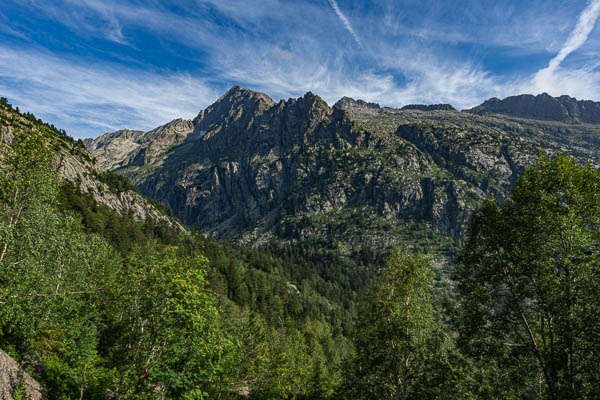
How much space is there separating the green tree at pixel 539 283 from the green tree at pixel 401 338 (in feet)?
14.0

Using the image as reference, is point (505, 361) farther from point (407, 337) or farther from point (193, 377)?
point (193, 377)

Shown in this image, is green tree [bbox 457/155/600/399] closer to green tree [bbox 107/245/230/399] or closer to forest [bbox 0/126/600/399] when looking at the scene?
forest [bbox 0/126/600/399]

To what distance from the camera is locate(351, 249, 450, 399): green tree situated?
70.2 feet

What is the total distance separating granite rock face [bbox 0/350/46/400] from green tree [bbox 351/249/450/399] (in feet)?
72.7

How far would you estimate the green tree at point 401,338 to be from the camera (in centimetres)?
2141

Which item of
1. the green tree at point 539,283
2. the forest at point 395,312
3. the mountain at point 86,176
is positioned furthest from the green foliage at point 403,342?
the mountain at point 86,176

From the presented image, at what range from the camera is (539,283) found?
14.8 meters

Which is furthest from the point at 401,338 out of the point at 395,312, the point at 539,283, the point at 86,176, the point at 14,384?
the point at 86,176

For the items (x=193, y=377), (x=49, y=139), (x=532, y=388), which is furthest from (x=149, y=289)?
(x=532, y=388)

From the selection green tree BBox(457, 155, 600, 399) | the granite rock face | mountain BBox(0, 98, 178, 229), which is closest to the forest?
green tree BBox(457, 155, 600, 399)

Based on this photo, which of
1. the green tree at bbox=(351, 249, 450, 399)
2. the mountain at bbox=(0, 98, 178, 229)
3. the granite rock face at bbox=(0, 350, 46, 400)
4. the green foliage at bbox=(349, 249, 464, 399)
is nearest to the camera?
the granite rock face at bbox=(0, 350, 46, 400)

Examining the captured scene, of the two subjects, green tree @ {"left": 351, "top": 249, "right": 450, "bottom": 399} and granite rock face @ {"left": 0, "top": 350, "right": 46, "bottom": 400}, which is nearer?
granite rock face @ {"left": 0, "top": 350, "right": 46, "bottom": 400}

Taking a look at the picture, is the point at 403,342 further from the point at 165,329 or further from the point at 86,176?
the point at 86,176

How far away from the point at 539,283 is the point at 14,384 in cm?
2752
